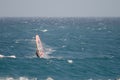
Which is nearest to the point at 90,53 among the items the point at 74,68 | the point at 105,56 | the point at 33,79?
the point at 105,56

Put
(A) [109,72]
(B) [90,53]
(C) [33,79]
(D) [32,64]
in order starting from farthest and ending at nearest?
(B) [90,53], (D) [32,64], (A) [109,72], (C) [33,79]

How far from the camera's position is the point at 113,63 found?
7275 cm

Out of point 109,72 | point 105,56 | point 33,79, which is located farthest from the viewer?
point 105,56

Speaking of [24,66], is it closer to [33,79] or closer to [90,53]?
[33,79]

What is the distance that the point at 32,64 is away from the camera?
69.8m

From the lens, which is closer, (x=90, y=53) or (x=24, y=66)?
(x=24, y=66)

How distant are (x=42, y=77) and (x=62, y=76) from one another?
4662 mm

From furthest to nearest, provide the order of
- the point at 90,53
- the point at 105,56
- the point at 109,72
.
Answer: the point at 90,53 < the point at 105,56 < the point at 109,72

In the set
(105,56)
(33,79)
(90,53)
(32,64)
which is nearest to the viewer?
(33,79)

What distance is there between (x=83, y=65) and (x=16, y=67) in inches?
697

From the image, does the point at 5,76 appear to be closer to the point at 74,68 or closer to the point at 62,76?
the point at 62,76

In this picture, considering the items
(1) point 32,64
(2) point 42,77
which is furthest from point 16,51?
(2) point 42,77

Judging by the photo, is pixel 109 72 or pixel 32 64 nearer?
pixel 109 72

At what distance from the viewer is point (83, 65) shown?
70438 millimetres
